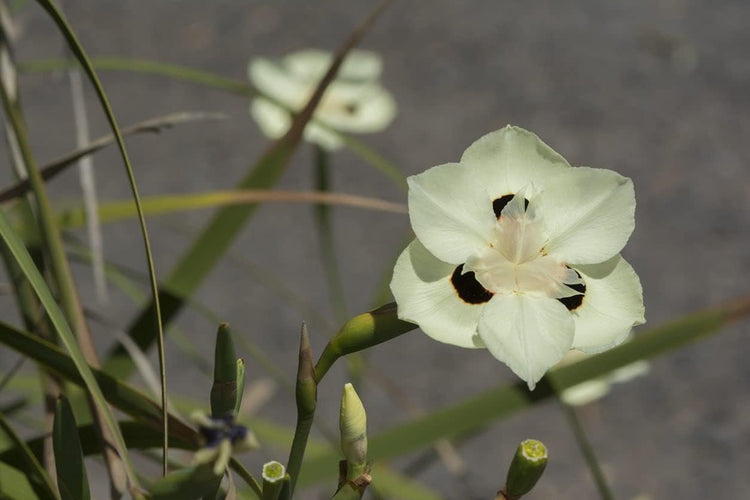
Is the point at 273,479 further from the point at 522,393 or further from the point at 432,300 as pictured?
the point at 522,393

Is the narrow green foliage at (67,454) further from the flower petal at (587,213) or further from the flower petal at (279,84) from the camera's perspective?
the flower petal at (279,84)

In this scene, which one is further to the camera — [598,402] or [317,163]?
[598,402]

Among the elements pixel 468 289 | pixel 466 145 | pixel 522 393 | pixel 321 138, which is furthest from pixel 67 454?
pixel 466 145

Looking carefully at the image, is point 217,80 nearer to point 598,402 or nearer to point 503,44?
point 598,402

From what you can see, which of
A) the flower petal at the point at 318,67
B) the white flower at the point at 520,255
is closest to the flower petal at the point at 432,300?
the white flower at the point at 520,255

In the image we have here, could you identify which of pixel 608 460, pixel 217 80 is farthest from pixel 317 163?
pixel 608 460

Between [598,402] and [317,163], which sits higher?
[317,163]
